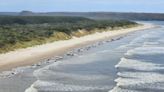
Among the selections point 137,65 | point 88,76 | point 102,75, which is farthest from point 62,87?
point 137,65

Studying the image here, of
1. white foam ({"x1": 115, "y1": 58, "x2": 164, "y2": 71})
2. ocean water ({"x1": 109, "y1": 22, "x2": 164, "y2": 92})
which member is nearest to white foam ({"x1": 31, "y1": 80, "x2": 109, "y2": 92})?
ocean water ({"x1": 109, "y1": 22, "x2": 164, "y2": 92})

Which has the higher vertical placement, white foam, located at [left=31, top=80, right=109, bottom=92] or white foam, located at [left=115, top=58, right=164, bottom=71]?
white foam, located at [left=31, top=80, right=109, bottom=92]

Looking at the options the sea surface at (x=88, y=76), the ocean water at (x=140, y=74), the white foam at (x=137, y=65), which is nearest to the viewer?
Answer: the sea surface at (x=88, y=76)

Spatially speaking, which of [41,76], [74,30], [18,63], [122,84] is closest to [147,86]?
[122,84]

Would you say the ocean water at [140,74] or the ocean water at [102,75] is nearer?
the ocean water at [102,75]

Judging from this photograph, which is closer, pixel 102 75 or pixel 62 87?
pixel 62 87

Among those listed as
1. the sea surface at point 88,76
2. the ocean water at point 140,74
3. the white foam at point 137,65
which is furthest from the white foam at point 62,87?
the white foam at point 137,65

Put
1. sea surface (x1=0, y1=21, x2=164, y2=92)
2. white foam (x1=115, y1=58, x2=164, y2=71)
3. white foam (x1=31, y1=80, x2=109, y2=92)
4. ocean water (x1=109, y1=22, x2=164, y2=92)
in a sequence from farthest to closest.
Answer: white foam (x1=115, y1=58, x2=164, y2=71) < ocean water (x1=109, y1=22, x2=164, y2=92) < sea surface (x1=0, y1=21, x2=164, y2=92) < white foam (x1=31, y1=80, x2=109, y2=92)

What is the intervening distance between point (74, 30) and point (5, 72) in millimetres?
33273

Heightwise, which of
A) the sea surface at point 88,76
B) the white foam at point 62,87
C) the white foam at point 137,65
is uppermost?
the white foam at point 62,87

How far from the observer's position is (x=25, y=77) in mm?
19984

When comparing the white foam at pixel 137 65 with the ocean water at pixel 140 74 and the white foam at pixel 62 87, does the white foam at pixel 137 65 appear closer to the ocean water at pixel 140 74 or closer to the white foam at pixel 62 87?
the ocean water at pixel 140 74

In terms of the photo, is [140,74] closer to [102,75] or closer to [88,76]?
[102,75]

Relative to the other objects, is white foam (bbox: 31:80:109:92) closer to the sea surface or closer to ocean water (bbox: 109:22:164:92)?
the sea surface
